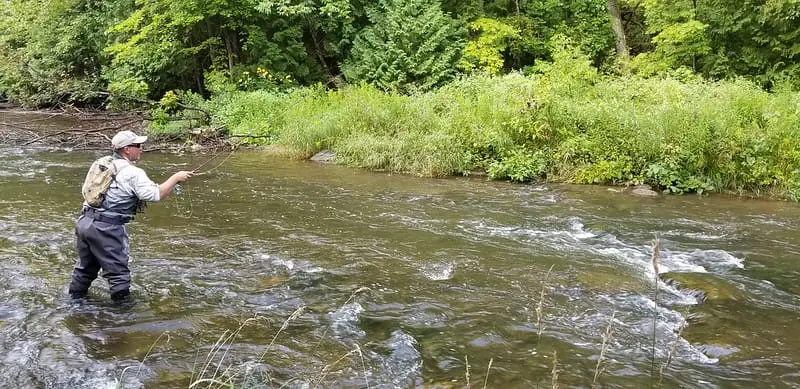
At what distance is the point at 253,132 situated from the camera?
18438 millimetres

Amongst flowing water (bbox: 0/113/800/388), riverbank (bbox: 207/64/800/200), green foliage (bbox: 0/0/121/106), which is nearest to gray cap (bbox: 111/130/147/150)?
flowing water (bbox: 0/113/800/388)

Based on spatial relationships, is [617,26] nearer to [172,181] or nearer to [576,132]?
[576,132]

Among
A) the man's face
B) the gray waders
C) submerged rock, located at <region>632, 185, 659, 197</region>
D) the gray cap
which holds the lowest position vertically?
submerged rock, located at <region>632, 185, 659, 197</region>

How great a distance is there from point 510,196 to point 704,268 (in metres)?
4.46

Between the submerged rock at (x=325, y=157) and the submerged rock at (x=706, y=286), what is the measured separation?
9.71 m

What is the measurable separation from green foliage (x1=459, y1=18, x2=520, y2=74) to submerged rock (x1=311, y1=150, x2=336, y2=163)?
7264 millimetres

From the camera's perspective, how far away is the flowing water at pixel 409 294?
4.96 m

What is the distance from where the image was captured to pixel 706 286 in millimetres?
6820

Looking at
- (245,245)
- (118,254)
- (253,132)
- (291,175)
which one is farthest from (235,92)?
(118,254)

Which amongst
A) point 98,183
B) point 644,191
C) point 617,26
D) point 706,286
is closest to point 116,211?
point 98,183

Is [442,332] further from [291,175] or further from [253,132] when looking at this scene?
Answer: [253,132]

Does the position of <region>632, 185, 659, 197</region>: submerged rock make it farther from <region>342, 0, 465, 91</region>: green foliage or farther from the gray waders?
<region>342, 0, 465, 91</region>: green foliage

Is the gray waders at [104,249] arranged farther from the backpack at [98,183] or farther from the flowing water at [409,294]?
the flowing water at [409,294]

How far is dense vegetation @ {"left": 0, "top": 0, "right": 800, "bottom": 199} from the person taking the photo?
12.1m
